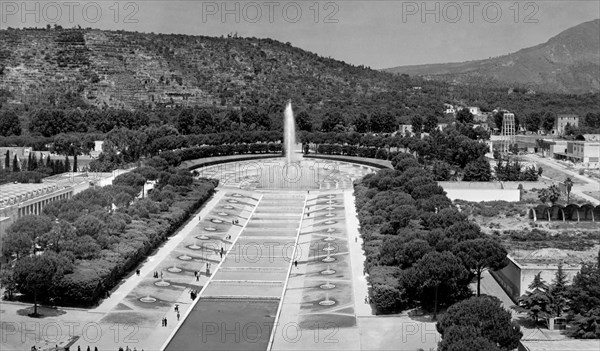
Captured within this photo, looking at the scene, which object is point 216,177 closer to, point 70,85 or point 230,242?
point 230,242

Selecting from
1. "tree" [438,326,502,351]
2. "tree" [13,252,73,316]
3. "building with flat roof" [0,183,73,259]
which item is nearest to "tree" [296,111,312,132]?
"building with flat roof" [0,183,73,259]

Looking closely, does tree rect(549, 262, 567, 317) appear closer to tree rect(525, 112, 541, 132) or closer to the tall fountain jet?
the tall fountain jet

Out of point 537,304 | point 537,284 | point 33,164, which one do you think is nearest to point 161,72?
point 33,164

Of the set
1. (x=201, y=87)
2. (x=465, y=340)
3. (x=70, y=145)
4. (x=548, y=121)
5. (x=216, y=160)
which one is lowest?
(x=465, y=340)

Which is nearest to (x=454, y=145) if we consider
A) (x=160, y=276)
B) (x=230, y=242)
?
(x=230, y=242)

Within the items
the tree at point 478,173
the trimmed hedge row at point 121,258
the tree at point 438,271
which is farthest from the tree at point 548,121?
the tree at point 438,271

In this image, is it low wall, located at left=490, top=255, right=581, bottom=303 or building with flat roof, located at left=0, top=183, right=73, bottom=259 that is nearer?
low wall, located at left=490, top=255, right=581, bottom=303

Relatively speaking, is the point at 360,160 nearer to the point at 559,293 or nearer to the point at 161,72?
the point at 161,72
